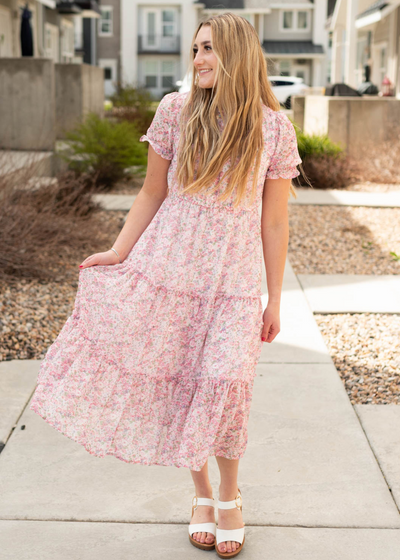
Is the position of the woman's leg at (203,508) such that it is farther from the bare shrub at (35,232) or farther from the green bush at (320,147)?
the green bush at (320,147)

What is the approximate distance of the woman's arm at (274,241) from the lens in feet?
7.32

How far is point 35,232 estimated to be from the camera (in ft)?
18.1

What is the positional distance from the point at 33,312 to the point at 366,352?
2.20m

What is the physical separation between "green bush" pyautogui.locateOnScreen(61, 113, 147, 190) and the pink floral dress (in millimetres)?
6791

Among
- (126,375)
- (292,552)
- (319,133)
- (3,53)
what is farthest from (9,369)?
(3,53)

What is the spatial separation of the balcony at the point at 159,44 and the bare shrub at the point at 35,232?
3399 centimetres

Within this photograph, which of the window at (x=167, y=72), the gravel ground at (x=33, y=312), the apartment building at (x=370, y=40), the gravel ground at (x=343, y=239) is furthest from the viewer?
the window at (x=167, y=72)

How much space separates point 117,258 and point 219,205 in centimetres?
41

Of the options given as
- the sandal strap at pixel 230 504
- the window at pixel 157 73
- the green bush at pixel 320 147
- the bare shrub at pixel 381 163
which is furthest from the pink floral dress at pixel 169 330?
the window at pixel 157 73

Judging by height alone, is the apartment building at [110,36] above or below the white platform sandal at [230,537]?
above

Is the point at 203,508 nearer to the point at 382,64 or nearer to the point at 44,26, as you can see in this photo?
the point at 44,26

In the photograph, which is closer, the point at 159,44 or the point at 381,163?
the point at 381,163

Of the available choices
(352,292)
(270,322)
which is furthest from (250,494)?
(352,292)

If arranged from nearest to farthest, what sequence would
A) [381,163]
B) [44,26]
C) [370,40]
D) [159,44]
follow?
1. [381,163]
2. [44,26]
3. [370,40]
4. [159,44]
